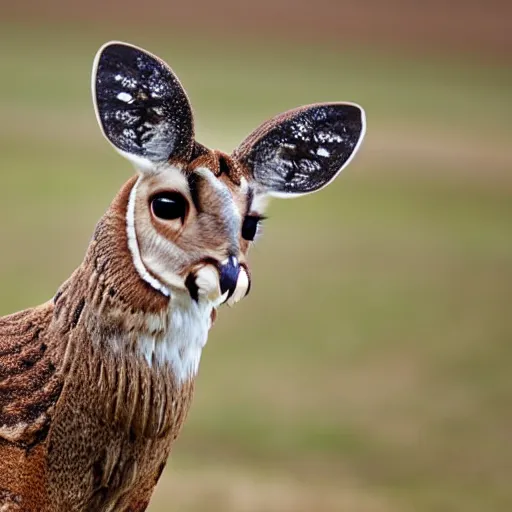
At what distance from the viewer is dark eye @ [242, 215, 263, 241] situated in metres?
5.09

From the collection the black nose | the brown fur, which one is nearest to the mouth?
the black nose

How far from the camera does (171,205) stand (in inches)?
196

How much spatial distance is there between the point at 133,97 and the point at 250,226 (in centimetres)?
63

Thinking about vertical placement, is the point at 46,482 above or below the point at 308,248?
below

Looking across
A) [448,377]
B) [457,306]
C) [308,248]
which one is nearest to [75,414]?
[448,377]

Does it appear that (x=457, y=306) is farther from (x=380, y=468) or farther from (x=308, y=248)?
(x=380, y=468)

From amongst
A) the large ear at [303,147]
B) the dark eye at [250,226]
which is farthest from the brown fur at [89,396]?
the large ear at [303,147]

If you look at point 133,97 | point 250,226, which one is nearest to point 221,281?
point 250,226

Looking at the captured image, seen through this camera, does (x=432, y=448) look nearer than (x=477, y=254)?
Yes

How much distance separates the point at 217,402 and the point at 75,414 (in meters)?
8.44

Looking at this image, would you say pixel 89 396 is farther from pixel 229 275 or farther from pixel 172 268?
pixel 229 275

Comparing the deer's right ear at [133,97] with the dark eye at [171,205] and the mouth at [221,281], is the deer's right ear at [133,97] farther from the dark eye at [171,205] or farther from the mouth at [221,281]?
the mouth at [221,281]

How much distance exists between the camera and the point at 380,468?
A: 1227cm

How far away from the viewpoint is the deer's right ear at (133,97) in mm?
4832
